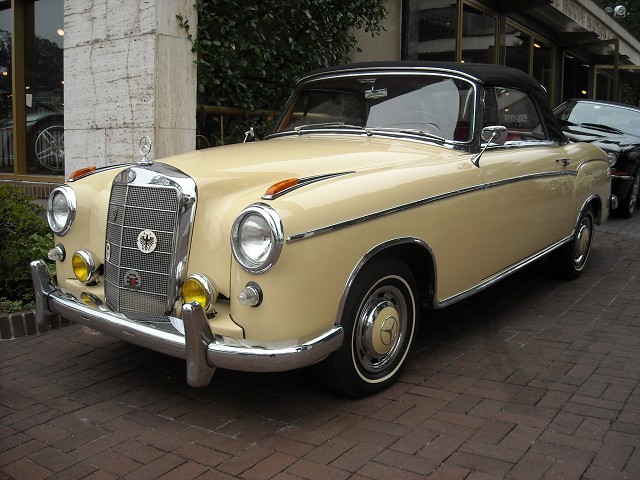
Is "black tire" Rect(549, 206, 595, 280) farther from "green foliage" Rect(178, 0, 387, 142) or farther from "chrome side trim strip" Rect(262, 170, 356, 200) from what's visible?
"green foliage" Rect(178, 0, 387, 142)

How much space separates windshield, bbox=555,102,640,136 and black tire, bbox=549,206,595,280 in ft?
13.7

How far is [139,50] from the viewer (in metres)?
6.04

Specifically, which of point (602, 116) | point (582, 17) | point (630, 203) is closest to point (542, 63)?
point (582, 17)

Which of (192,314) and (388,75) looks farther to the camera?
(388,75)

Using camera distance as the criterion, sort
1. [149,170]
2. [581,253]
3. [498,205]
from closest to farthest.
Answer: [149,170]
[498,205]
[581,253]

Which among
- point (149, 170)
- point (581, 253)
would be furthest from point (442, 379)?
point (581, 253)

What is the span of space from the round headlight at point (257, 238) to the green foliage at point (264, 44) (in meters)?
3.84

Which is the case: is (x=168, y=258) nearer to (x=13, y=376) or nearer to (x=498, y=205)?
(x=13, y=376)

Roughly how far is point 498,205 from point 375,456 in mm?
2010

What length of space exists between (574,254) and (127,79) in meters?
4.41

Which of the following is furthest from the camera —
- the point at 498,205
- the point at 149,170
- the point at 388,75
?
the point at 388,75

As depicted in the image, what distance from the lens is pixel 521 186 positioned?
174 inches

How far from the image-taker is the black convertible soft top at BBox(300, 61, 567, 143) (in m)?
4.35

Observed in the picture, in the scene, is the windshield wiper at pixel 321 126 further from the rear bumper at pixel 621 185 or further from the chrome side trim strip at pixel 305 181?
the rear bumper at pixel 621 185
